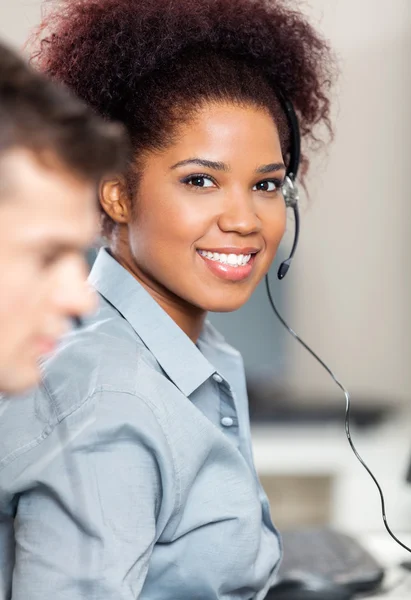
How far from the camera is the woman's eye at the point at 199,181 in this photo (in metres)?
1.11

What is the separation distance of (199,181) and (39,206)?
1.69 ft

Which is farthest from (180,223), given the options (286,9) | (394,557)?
(394,557)

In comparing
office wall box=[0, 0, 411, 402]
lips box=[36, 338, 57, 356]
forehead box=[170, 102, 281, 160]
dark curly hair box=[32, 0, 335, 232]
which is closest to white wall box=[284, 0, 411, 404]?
office wall box=[0, 0, 411, 402]

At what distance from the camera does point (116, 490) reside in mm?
912

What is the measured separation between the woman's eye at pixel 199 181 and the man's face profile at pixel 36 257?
458 mm

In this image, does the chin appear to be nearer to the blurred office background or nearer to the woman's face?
the woman's face

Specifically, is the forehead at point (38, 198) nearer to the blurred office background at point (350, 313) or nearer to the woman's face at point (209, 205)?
the woman's face at point (209, 205)

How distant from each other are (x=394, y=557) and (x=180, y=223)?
0.71m

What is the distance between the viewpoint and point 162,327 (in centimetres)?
112

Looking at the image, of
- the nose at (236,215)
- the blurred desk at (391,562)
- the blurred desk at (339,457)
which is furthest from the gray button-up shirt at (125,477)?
→ the blurred desk at (339,457)

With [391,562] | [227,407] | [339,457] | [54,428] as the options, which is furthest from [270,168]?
[339,457]

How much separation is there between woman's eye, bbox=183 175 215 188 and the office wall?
1518mm

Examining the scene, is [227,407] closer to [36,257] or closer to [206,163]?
[206,163]

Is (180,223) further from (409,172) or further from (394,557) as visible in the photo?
(409,172)
